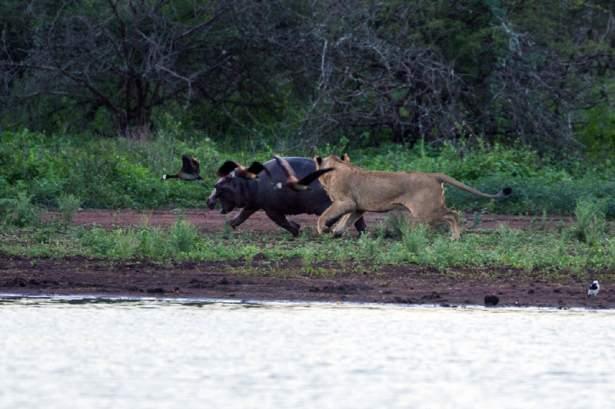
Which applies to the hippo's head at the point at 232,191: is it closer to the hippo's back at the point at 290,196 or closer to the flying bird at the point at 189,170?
the hippo's back at the point at 290,196

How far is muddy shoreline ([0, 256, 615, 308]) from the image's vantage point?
36.8 ft

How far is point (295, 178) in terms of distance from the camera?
15.1m

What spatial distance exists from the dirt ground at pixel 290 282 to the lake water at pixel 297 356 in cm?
39

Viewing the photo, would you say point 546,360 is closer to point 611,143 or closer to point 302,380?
point 302,380

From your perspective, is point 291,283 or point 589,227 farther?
point 589,227

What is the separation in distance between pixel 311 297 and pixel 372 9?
10.7 metres

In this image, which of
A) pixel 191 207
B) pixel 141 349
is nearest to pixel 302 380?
pixel 141 349

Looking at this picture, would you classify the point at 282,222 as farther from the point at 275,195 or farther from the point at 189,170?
the point at 189,170

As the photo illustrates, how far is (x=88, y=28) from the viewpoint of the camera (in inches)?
860

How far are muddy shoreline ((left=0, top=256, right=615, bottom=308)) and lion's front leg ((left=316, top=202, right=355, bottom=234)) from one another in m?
1.98

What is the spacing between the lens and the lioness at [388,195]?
14.5m

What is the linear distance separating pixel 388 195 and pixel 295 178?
1.04 metres

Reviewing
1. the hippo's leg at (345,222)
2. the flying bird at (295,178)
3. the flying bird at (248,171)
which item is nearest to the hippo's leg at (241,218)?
the flying bird at (248,171)

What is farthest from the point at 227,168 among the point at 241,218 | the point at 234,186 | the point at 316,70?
the point at 316,70
